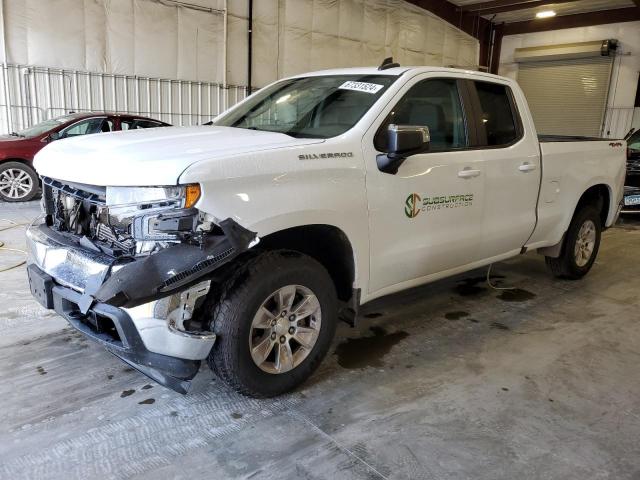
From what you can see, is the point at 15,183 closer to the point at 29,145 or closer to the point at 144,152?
the point at 29,145

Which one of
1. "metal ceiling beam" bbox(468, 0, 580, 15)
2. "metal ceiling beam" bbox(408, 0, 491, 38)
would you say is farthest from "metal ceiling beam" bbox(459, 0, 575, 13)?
"metal ceiling beam" bbox(408, 0, 491, 38)

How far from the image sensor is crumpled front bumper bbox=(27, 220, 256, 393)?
2.29 metres

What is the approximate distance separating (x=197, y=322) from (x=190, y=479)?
0.70m

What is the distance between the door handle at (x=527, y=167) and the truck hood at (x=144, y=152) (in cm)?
197

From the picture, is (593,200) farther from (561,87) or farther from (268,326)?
(561,87)

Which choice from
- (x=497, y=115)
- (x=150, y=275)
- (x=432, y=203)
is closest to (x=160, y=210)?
(x=150, y=275)

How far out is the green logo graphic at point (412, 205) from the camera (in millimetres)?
3285

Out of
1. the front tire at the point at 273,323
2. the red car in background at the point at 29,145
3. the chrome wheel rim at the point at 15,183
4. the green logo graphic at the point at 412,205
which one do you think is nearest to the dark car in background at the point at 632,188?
the green logo graphic at the point at 412,205

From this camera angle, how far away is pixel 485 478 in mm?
2316

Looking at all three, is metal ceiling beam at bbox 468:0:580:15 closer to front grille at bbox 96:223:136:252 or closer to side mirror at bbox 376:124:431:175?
side mirror at bbox 376:124:431:175

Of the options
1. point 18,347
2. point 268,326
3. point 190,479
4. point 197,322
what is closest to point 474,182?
point 268,326

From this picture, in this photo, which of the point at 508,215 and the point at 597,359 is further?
the point at 508,215

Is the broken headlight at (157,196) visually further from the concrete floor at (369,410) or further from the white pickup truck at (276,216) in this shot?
the concrete floor at (369,410)


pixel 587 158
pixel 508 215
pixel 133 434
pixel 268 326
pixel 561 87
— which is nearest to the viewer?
pixel 133 434
